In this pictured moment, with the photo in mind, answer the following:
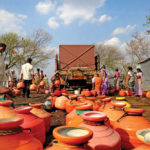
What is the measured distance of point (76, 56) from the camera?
1264 centimetres

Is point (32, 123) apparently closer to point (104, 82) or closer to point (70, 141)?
point (70, 141)

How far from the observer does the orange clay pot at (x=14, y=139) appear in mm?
1087

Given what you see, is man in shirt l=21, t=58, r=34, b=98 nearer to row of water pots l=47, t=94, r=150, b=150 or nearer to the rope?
row of water pots l=47, t=94, r=150, b=150

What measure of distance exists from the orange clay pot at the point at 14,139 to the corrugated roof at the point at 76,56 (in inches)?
432

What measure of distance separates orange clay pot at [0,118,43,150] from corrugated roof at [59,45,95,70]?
36.0 ft

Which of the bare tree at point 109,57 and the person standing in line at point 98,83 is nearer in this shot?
the person standing in line at point 98,83

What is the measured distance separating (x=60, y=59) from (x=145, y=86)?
10.4m

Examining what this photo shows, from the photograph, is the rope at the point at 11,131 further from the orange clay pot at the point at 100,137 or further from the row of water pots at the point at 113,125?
the orange clay pot at the point at 100,137

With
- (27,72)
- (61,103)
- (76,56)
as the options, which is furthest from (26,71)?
(76,56)

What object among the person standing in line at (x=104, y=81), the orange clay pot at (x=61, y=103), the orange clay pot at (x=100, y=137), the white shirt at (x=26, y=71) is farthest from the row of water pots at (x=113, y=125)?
the person standing in line at (x=104, y=81)

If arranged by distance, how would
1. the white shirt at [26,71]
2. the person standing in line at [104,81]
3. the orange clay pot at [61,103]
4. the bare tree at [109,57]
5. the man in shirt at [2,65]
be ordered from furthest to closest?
the bare tree at [109,57]
the person standing in line at [104,81]
the white shirt at [26,71]
the orange clay pot at [61,103]
the man in shirt at [2,65]

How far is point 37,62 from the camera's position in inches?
1147

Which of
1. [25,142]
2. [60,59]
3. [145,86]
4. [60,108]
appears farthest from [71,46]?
[25,142]

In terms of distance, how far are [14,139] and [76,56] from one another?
11696 mm
